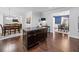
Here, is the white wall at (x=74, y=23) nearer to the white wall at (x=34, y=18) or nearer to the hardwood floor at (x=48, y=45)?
the hardwood floor at (x=48, y=45)

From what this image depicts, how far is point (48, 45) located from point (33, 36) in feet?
1.45

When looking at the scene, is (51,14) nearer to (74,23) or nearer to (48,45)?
(74,23)

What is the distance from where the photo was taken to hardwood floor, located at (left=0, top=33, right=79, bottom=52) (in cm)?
238

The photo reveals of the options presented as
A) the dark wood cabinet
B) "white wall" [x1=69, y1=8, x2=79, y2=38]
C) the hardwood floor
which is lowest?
the hardwood floor

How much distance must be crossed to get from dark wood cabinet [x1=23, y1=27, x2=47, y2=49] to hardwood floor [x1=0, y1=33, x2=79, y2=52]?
102 millimetres

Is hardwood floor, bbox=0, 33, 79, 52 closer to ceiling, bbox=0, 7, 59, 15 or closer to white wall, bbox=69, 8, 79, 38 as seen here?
white wall, bbox=69, 8, 79, 38

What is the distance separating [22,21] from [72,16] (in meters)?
1.25

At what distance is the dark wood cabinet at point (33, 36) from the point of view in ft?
7.98

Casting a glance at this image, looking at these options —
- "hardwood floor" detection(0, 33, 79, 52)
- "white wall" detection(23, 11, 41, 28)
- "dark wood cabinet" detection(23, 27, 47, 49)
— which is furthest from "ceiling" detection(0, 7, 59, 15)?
"hardwood floor" detection(0, 33, 79, 52)

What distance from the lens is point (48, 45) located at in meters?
2.48
